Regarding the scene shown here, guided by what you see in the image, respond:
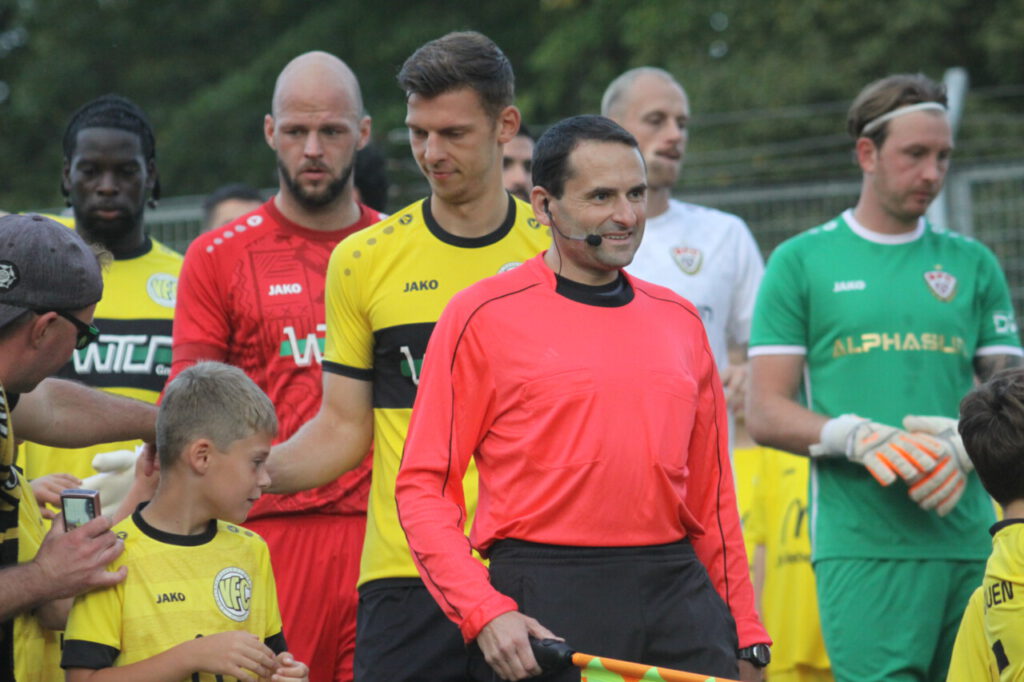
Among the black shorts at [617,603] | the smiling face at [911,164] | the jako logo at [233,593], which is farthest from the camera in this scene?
the smiling face at [911,164]

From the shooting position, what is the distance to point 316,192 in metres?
6.18

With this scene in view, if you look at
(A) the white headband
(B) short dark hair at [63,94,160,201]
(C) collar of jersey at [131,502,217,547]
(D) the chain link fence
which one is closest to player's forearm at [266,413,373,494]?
(C) collar of jersey at [131,502,217,547]

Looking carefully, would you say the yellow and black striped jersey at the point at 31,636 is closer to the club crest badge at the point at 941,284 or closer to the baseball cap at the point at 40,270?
the baseball cap at the point at 40,270

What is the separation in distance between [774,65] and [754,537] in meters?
12.2

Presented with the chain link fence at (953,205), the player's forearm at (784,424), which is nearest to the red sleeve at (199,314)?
the player's forearm at (784,424)

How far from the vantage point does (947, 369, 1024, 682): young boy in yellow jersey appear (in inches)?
178

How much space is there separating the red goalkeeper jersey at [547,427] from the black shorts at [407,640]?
0.77m

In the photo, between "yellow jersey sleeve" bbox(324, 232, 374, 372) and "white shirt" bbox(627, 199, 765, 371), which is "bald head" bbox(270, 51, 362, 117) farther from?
"white shirt" bbox(627, 199, 765, 371)

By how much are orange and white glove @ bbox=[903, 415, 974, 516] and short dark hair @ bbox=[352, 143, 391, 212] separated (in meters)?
3.39

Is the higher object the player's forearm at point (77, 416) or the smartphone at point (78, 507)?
the player's forearm at point (77, 416)

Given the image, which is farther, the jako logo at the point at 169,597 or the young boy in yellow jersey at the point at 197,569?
the jako logo at the point at 169,597

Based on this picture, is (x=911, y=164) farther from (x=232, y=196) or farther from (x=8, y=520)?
(x=232, y=196)

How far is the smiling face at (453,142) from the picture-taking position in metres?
5.20

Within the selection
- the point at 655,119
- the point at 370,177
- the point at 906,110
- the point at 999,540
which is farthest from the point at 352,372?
the point at 370,177
